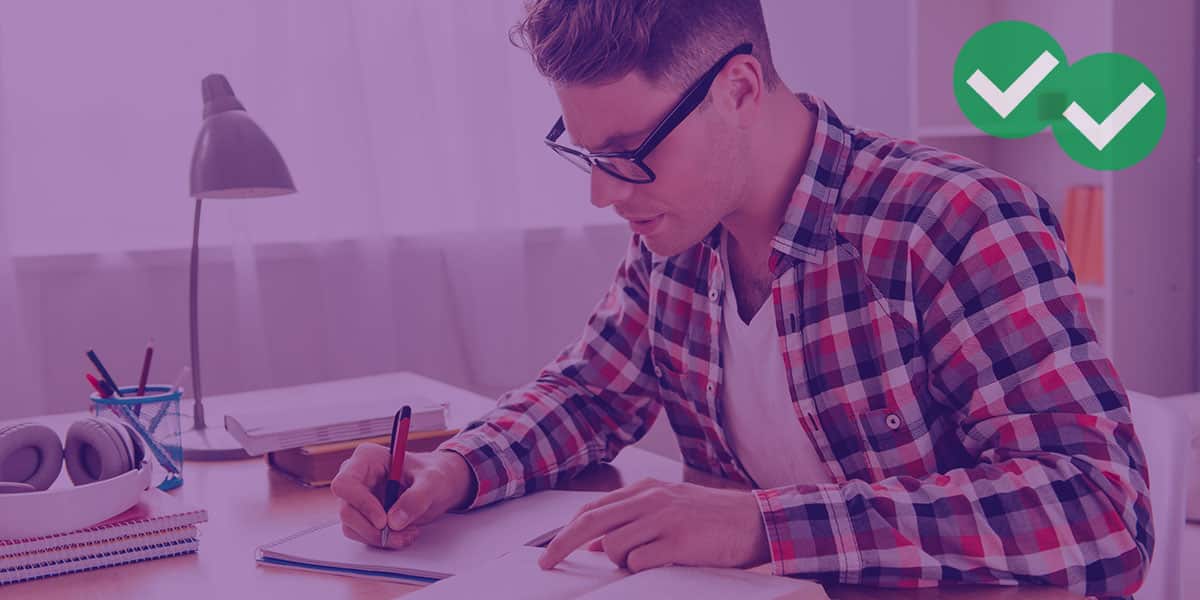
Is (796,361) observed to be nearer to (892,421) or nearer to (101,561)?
(892,421)


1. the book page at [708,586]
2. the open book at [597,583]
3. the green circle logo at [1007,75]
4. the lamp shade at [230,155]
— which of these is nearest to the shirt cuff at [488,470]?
the open book at [597,583]

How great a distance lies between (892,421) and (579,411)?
37 centimetres

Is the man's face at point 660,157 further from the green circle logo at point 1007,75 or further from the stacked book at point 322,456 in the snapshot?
the green circle logo at point 1007,75

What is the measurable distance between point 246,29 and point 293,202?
37 centimetres

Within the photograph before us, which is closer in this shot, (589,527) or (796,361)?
(589,527)

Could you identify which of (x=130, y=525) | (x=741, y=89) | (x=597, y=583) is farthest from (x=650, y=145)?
(x=130, y=525)

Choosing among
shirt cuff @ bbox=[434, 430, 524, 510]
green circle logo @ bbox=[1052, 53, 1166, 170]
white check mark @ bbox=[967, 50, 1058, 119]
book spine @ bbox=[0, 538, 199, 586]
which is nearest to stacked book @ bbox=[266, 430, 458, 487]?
shirt cuff @ bbox=[434, 430, 524, 510]

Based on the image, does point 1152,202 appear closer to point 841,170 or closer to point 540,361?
point 540,361

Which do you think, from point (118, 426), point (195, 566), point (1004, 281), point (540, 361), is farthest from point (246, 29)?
point (1004, 281)

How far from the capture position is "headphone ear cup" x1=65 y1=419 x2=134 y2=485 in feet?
3.33

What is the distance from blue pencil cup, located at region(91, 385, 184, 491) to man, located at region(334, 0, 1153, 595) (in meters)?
0.32

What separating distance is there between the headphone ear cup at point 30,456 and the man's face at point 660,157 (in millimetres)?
562

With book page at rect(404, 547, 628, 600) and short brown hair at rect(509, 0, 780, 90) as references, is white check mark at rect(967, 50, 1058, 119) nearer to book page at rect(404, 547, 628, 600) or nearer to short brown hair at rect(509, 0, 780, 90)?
short brown hair at rect(509, 0, 780, 90)

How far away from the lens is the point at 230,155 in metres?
1.46
